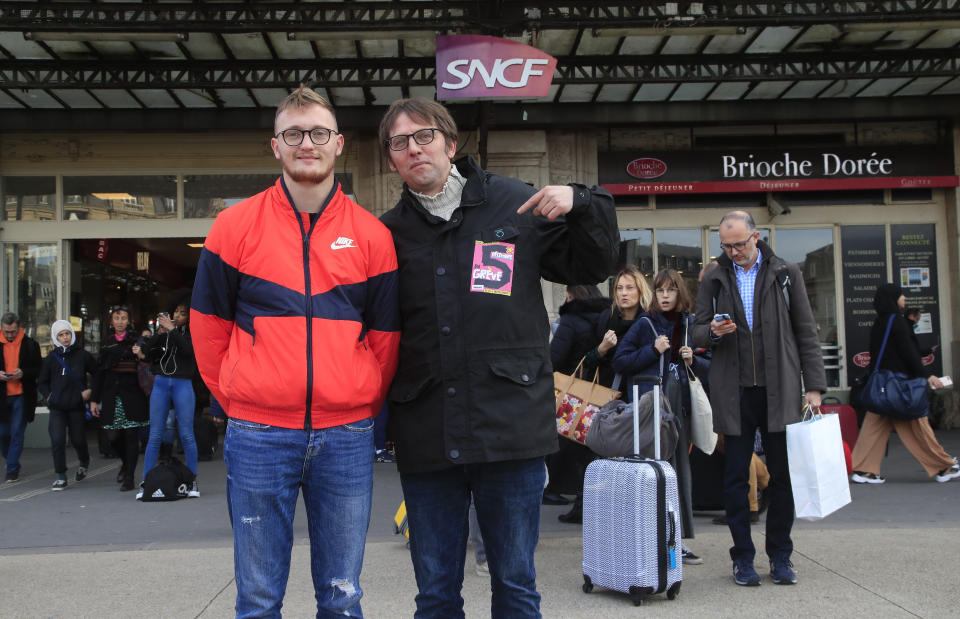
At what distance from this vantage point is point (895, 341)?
7.86 meters

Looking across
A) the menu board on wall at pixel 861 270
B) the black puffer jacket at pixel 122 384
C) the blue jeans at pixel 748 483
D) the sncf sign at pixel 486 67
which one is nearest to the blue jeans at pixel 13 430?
the black puffer jacket at pixel 122 384

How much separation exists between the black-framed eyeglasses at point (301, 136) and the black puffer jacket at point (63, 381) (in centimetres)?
751

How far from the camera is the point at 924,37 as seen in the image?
10773 mm

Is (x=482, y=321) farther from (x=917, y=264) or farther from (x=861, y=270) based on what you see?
(x=917, y=264)

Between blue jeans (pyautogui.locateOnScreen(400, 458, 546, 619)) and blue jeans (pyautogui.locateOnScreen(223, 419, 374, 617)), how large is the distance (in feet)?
0.65

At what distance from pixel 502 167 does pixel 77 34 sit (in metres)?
5.85

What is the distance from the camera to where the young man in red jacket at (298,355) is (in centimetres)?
237

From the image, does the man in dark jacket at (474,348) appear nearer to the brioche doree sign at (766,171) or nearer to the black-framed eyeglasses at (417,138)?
the black-framed eyeglasses at (417,138)

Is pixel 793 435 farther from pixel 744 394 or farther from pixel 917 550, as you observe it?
pixel 917 550

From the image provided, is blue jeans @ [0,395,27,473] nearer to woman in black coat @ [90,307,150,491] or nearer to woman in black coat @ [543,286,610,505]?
woman in black coat @ [90,307,150,491]

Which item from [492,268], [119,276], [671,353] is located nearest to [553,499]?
[671,353]

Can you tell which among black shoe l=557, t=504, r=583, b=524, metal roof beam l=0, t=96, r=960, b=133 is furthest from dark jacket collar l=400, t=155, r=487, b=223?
metal roof beam l=0, t=96, r=960, b=133

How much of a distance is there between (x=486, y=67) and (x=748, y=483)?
644cm

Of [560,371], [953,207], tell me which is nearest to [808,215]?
[953,207]
